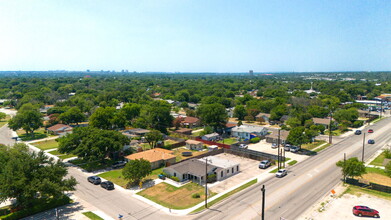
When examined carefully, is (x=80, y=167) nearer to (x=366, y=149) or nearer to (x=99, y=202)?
(x=99, y=202)

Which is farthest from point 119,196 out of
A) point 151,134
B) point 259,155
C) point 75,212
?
point 259,155

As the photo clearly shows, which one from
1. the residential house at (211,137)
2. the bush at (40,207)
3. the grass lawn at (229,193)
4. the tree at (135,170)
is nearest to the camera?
the bush at (40,207)

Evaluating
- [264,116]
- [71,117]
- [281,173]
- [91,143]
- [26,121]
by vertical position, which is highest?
[91,143]

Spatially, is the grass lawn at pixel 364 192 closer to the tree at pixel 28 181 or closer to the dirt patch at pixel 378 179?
the dirt patch at pixel 378 179

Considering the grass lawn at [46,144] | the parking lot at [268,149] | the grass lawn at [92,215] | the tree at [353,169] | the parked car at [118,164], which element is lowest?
the parking lot at [268,149]

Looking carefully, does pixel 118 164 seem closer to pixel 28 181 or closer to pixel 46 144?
pixel 28 181

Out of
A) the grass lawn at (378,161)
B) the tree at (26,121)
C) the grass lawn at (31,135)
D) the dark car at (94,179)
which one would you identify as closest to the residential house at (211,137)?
the dark car at (94,179)

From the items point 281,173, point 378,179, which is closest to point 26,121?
point 281,173
